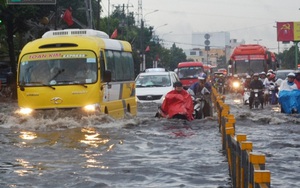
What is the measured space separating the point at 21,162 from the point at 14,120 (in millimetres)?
6785

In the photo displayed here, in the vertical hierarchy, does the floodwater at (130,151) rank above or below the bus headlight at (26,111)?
below

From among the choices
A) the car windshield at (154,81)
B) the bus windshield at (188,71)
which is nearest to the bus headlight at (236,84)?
the bus windshield at (188,71)

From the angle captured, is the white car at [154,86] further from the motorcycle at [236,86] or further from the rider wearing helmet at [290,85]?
the motorcycle at [236,86]

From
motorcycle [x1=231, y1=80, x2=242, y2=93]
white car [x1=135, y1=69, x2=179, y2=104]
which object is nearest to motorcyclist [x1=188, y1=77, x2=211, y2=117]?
white car [x1=135, y1=69, x2=179, y2=104]

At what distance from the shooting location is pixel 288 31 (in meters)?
102

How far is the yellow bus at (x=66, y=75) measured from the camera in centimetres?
1830

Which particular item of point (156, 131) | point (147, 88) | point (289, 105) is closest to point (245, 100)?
point (147, 88)

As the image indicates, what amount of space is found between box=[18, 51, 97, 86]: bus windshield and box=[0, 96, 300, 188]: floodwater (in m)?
0.91

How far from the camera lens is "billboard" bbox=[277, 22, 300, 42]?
334 ft

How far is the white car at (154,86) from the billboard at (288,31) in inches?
2887

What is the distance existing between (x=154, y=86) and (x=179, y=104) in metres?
9.79

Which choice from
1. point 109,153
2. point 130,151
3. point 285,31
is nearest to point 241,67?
point 130,151

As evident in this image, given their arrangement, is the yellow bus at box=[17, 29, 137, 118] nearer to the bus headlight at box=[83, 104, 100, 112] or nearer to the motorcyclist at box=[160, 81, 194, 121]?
the bus headlight at box=[83, 104, 100, 112]

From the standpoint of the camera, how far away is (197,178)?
35.4 ft
